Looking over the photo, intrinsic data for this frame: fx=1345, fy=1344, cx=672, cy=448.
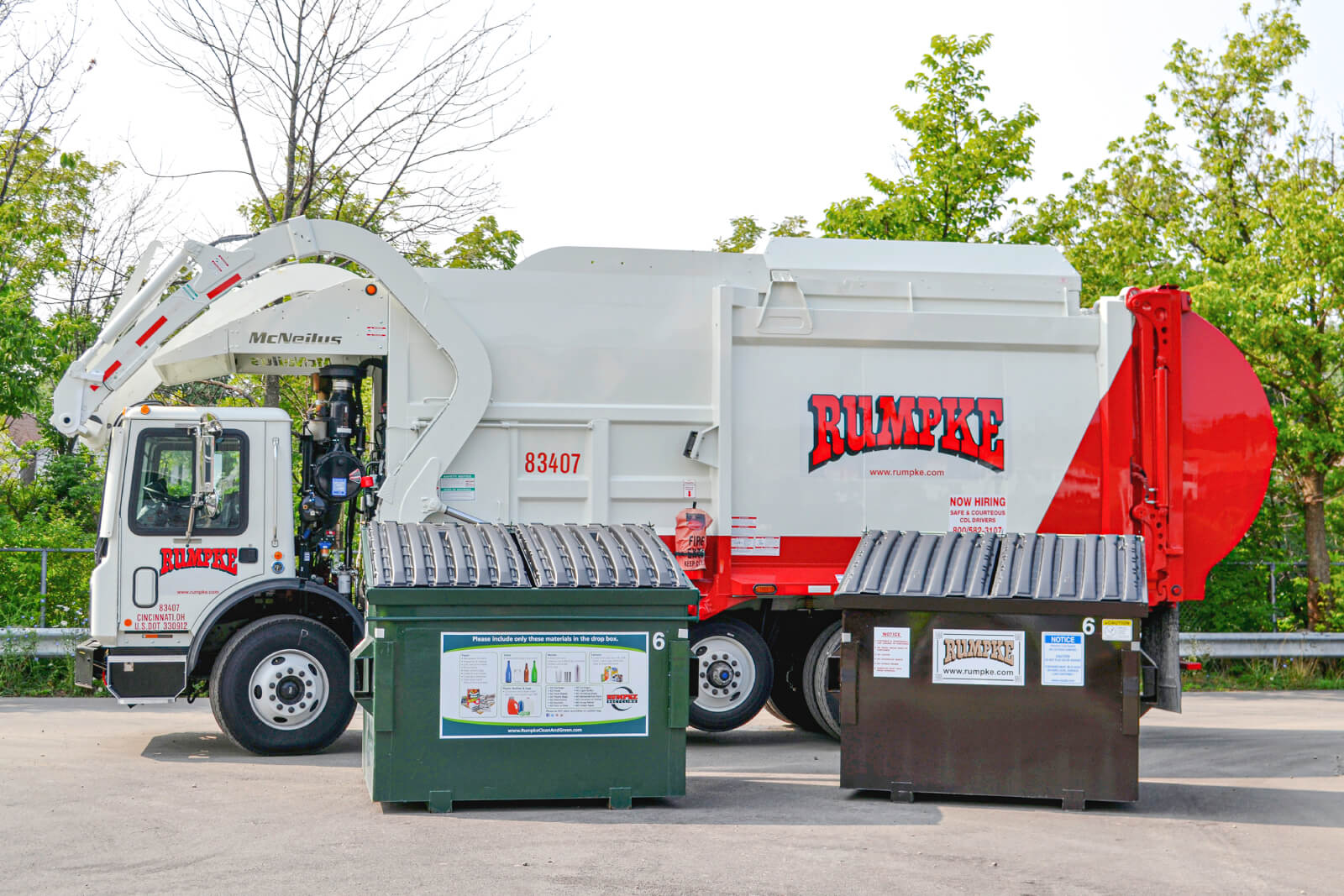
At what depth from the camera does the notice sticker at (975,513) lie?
9.65 m

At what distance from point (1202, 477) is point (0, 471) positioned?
18423 millimetres

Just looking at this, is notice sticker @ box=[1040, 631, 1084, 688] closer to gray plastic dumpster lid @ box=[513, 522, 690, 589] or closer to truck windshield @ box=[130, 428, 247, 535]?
gray plastic dumpster lid @ box=[513, 522, 690, 589]

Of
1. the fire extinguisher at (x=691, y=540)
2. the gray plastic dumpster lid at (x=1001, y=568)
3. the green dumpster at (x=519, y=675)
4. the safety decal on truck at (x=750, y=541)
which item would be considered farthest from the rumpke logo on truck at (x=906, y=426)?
the green dumpster at (x=519, y=675)

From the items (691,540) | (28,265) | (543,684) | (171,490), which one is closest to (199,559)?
(171,490)

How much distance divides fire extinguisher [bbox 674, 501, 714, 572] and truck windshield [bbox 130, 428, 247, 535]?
115 inches

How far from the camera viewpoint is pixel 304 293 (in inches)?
376

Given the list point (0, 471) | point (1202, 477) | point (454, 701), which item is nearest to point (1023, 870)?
point (454, 701)

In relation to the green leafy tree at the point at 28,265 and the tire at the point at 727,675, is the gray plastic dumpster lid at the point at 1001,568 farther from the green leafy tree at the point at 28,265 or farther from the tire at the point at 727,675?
the green leafy tree at the point at 28,265

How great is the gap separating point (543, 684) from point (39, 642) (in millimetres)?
7114

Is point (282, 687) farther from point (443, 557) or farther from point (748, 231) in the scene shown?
point (748, 231)

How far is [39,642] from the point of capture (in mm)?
11992

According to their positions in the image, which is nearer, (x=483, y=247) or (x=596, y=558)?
(x=596, y=558)

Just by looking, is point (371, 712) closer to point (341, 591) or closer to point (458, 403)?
point (341, 591)

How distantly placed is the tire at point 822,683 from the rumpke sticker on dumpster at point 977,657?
225 centimetres
